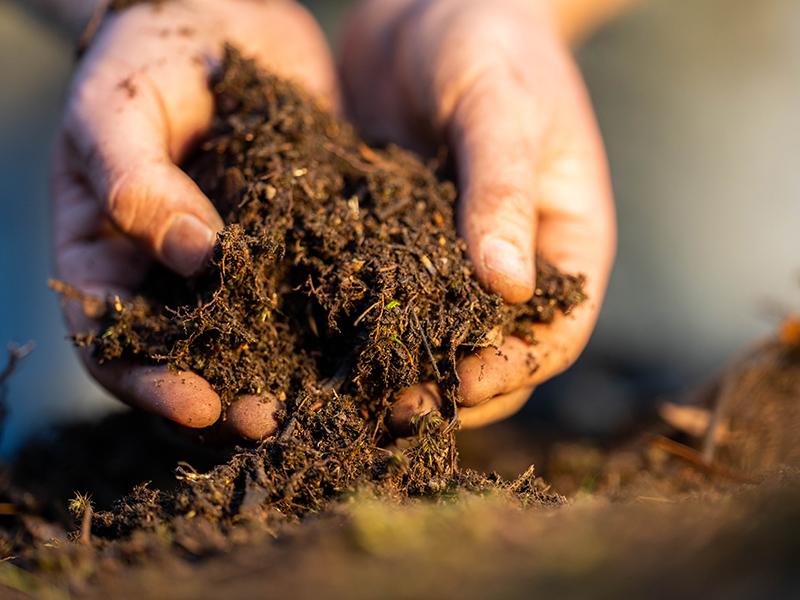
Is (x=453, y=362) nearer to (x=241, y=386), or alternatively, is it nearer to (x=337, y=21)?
(x=241, y=386)

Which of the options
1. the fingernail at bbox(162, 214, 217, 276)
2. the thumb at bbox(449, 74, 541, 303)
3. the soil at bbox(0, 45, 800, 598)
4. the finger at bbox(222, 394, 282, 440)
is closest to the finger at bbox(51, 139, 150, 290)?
the soil at bbox(0, 45, 800, 598)

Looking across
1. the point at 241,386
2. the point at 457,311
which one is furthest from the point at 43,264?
the point at 457,311

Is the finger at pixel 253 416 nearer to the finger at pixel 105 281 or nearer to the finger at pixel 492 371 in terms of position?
the finger at pixel 105 281

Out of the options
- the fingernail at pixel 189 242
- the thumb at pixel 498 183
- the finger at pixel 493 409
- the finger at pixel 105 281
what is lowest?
the finger at pixel 105 281

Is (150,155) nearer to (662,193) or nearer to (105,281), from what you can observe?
(105,281)

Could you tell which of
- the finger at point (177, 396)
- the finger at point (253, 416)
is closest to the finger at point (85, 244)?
the finger at point (177, 396)

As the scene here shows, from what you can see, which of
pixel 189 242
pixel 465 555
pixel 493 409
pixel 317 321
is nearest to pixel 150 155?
pixel 189 242
